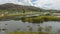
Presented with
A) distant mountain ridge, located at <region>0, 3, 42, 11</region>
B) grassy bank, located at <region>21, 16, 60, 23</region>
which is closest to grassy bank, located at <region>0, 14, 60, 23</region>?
grassy bank, located at <region>21, 16, 60, 23</region>

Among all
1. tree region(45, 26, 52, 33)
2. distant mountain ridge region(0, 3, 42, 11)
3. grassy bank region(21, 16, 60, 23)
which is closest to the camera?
tree region(45, 26, 52, 33)

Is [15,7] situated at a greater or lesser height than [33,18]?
greater

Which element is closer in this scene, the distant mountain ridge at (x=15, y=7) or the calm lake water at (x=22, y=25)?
the calm lake water at (x=22, y=25)

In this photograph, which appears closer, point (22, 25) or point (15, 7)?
point (22, 25)

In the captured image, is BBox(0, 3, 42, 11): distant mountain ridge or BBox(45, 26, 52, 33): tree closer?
BBox(45, 26, 52, 33): tree

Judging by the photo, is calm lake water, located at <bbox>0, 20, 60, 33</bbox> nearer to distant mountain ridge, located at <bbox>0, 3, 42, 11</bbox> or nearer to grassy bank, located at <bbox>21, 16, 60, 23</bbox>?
grassy bank, located at <bbox>21, 16, 60, 23</bbox>

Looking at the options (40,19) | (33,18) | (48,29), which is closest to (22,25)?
(33,18)

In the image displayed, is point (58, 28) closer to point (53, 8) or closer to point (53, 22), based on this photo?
point (53, 22)

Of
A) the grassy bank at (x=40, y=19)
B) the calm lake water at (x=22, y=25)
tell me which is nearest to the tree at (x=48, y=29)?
the calm lake water at (x=22, y=25)

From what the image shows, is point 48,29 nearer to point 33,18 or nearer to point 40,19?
point 40,19

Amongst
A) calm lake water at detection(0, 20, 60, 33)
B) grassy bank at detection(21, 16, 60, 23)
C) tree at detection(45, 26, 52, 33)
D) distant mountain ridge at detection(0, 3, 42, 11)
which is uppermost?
distant mountain ridge at detection(0, 3, 42, 11)

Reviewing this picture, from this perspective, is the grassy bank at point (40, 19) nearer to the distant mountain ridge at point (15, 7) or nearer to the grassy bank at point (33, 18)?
the grassy bank at point (33, 18)

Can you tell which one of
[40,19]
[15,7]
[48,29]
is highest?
[15,7]

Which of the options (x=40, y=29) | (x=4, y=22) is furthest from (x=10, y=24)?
(x=40, y=29)
